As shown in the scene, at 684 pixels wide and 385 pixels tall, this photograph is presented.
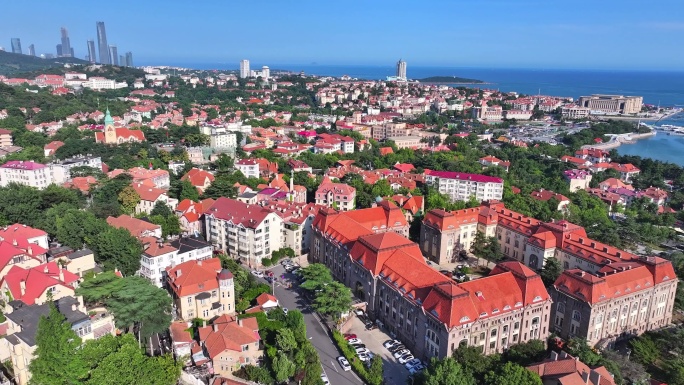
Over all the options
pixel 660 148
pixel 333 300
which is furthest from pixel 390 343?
pixel 660 148

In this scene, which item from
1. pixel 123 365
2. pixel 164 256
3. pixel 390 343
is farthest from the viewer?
pixel 164 256

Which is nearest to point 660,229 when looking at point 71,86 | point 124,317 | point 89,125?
point 124,317

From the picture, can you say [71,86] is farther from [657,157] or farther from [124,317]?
[657,157]

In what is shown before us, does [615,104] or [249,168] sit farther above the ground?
[615,104]

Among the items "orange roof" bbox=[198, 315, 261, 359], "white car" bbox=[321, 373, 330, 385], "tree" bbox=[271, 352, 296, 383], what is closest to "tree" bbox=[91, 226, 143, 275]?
"orange roof" bbox=[198, 315, 261, 359]

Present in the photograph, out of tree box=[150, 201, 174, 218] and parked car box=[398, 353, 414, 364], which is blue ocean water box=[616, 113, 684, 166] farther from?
tree box=[150, 201, 174, 218]

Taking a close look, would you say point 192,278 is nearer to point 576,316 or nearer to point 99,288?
point 99,288
